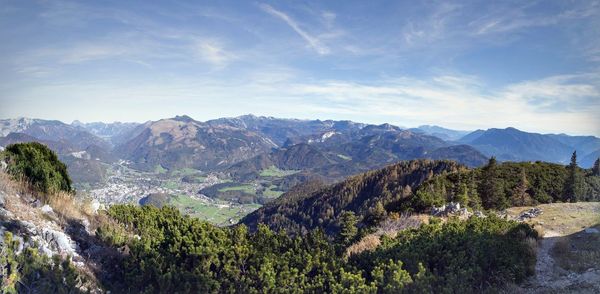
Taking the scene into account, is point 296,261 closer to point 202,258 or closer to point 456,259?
point 202,258

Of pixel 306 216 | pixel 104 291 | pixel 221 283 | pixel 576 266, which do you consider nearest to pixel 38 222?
pixel 104 291

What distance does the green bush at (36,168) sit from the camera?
15.3m

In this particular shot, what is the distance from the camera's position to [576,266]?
13031 mm

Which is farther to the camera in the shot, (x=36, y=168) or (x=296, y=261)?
(x=36, y=168)

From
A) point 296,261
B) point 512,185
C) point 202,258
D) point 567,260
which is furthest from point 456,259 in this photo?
point 512,185

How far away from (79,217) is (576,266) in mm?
18470

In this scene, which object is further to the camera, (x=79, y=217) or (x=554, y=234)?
(x=554, y=234)

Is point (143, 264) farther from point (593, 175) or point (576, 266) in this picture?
point (593, 175)

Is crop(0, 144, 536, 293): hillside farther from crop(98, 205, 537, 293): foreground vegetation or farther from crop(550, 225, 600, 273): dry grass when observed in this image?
crop(550, 225, 600, 273): dry grass

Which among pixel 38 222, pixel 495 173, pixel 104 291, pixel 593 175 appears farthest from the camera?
pixel 593 175

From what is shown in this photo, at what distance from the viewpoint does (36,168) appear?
52.6 ft

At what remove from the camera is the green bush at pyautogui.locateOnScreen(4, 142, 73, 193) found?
15.3 meters

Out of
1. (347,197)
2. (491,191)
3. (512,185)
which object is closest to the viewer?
(491,191)

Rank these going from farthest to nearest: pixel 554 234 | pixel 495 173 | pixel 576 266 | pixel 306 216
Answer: pixel 306 216, pixel 495 173, pixel 554 234, pixel 576 266
